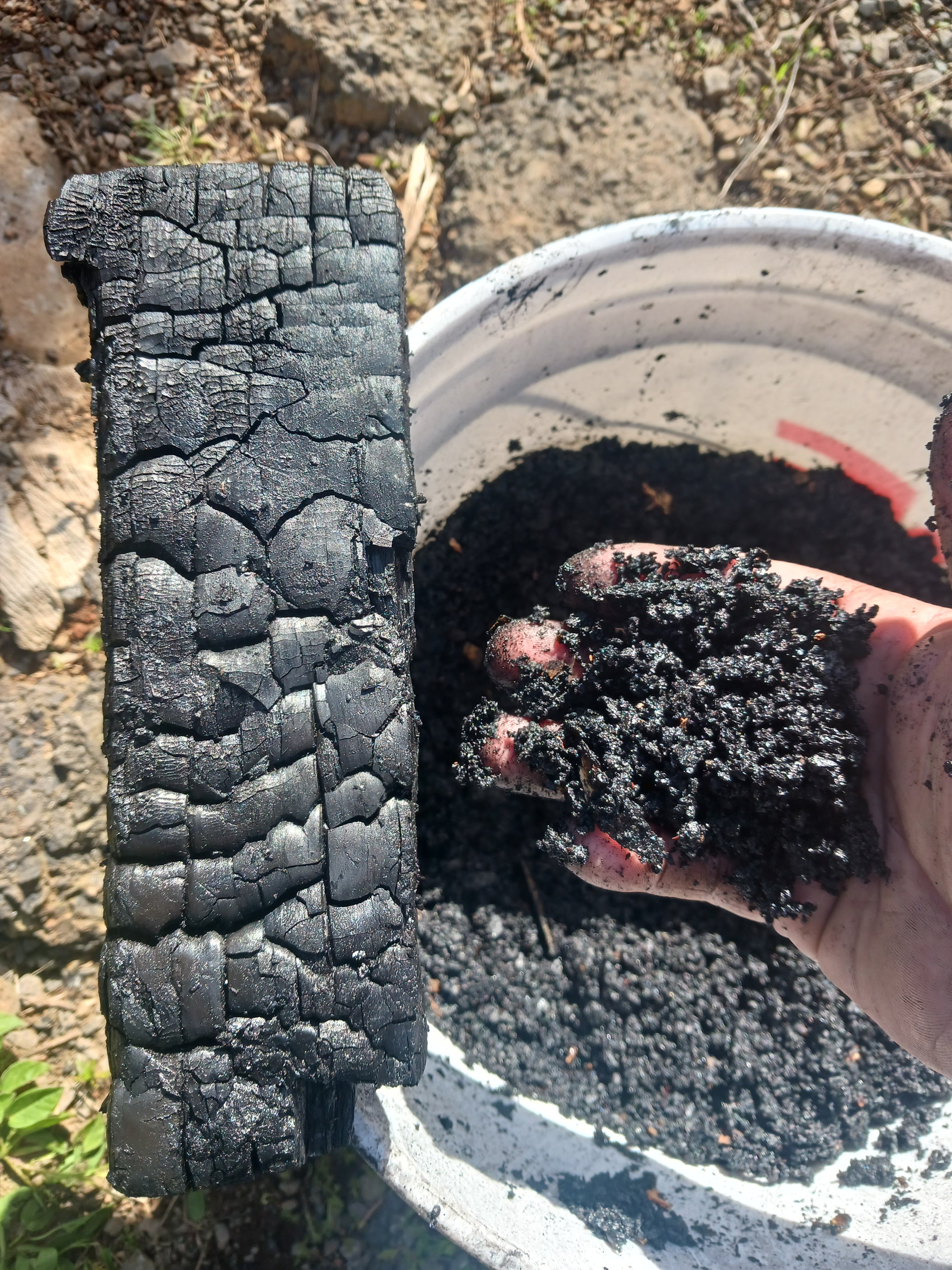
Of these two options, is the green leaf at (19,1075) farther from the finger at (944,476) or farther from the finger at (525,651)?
the finger at (944,476)

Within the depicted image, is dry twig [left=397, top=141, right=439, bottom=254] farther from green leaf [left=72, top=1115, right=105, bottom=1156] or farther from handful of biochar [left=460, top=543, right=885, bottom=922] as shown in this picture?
green leaf [left=72, top=1115, right=105, bottom=1156]

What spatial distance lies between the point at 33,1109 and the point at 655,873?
5.11 feet

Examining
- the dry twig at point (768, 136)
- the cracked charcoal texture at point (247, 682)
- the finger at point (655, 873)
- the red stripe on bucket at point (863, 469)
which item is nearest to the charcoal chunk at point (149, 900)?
the cracked charcoal texture at point (247, 682)

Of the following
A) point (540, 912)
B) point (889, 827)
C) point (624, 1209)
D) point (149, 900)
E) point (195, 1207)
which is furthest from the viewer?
point (540, 912)

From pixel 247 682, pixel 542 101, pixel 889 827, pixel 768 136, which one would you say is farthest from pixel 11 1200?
pixel 768 136

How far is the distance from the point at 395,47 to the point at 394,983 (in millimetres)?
2505

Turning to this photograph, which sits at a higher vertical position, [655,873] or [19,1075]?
[655,873]

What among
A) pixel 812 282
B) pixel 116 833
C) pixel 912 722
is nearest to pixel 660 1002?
pixel 912 722

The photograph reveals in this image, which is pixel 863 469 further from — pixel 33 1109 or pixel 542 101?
pixel 33 1109

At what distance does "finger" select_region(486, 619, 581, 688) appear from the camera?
65.7 inches

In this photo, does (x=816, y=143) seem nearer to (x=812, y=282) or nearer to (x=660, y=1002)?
(x=812, y=282)

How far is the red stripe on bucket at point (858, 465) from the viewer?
6.74ft

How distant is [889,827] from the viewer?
1.51m

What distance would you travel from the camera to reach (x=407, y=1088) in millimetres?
1593
